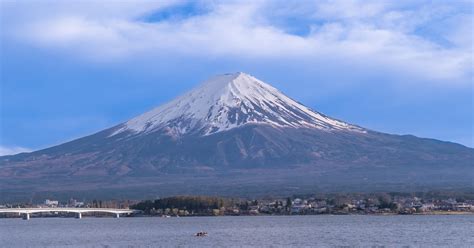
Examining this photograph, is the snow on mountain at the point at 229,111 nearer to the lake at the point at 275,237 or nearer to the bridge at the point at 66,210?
the bridge at the point at 66,210

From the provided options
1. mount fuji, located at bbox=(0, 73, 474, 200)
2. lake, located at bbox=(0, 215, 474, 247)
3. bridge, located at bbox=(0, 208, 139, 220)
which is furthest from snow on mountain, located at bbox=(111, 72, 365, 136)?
lake, located at bbox=(0, 215, 474, 247)

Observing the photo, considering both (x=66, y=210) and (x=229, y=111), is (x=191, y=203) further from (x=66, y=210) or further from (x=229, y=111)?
(x=229, y=111)

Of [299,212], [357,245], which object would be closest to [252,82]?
[299,212]

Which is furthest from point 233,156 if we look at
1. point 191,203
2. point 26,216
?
point 191,203

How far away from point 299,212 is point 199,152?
6356 cm

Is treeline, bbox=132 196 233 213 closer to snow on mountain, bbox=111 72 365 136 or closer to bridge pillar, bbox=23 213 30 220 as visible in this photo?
bridge pillar, bbox=23 213 30 220

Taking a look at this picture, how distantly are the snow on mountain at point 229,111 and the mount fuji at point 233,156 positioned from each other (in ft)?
0.66

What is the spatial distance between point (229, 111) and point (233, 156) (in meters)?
16.7

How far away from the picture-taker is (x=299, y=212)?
3452 inches

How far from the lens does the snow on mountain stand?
525ft

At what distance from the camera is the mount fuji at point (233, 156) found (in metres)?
124

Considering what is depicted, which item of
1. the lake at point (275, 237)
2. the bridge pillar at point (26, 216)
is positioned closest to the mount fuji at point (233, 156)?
the bridge pillar at point (26, 216)

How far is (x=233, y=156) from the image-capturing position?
15012 cm

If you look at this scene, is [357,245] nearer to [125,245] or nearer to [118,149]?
[125,245]
